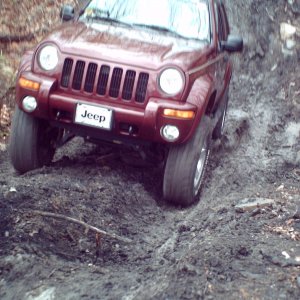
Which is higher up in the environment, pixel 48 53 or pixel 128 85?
pixel 48 53

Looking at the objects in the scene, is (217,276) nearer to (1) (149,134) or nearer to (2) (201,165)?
(1) (149,134)

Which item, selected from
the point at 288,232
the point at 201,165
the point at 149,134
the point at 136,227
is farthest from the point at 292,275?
the point at 201,165

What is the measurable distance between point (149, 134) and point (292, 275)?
1.87 m

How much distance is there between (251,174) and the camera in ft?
21.1

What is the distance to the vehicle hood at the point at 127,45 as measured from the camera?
5.05m

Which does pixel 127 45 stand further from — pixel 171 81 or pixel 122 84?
pixel 171 81

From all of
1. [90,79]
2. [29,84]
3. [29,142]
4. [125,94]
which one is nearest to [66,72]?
[90,79]

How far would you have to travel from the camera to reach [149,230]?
15.7 feet

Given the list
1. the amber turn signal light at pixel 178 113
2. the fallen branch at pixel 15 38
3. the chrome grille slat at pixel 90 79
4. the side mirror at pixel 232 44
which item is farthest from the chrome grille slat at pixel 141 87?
the fallen branch at pixel 15 38

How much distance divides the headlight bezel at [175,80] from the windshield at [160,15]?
867 mm

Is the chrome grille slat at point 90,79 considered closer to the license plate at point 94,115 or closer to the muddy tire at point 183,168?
the license plate at point 94,115

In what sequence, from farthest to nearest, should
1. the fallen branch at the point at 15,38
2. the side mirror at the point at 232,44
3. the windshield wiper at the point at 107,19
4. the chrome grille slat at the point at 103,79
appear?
the fallen branch at the point at 15,38, the side mirror at the point at 232,44, the windshield wiper at the point at 107,19, the chrome grille slat at the point at 103,79

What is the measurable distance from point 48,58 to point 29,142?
0.83 m

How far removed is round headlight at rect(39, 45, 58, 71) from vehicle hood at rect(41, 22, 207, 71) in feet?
0.23
